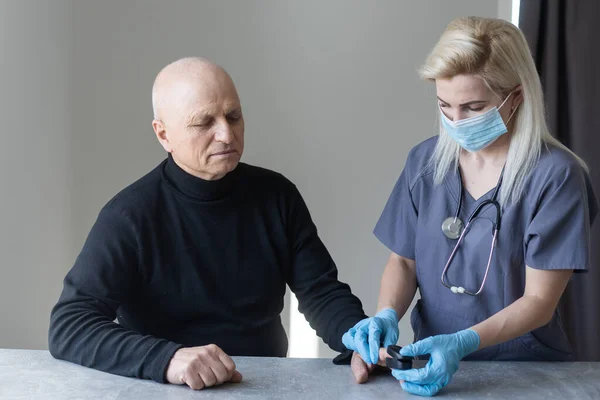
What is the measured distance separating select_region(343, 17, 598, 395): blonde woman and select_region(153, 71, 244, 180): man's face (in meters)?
0.48

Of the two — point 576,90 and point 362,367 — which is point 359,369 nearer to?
point 362,367

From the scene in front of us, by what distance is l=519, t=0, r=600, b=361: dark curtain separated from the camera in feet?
9.75

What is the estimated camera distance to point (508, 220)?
169cm

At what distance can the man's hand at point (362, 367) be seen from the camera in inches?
58.8

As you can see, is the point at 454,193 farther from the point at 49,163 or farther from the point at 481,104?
the point at 49,163

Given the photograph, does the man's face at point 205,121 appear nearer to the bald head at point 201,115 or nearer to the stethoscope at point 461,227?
the bald head at point 201,115

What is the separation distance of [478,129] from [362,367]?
2.00 ft

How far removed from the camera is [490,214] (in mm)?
1729

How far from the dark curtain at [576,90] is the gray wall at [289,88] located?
0.33 meters

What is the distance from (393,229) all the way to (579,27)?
5.22ft

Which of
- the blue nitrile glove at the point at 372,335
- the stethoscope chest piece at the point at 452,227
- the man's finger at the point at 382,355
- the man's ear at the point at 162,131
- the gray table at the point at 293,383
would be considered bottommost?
the gray table at the point at 293,383

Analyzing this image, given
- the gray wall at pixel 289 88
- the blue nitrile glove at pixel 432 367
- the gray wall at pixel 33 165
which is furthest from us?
the gray wall at pixel 289 88

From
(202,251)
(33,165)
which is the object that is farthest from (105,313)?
(33,165)

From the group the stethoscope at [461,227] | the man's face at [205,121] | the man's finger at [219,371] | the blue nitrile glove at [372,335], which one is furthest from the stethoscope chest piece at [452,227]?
the man's finger at [219,371]
